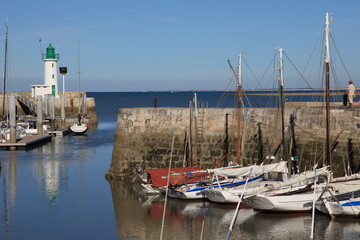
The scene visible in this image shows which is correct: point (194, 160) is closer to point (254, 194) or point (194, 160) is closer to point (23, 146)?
point (254, 194)

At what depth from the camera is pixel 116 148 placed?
2877 centimetres

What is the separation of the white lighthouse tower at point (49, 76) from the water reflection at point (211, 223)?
1972 inches

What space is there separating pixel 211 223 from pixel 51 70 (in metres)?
56.0

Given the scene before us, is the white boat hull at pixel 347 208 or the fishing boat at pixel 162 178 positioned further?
the fishing boat at pixel 162 178

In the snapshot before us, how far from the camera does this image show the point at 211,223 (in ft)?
66.7

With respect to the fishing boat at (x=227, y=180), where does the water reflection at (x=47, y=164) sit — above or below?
below

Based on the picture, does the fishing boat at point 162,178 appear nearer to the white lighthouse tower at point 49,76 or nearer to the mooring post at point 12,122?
the mooring post at point 12,122

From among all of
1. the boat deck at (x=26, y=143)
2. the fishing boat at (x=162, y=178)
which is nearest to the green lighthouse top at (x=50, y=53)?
the boat deck at (x=26, y=143)

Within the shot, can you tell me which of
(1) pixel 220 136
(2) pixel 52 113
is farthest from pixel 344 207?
(2) pixel 52 113

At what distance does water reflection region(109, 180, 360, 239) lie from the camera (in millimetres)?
18906

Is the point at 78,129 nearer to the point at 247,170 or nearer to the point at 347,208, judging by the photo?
the point at 247,170

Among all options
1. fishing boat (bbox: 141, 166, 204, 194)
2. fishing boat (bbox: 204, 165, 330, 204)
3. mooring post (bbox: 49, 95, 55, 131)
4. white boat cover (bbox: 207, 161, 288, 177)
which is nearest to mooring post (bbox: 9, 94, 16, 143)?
mooring post (bbox: 49, 95, 55, 131)

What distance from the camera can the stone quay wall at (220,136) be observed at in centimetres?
2450

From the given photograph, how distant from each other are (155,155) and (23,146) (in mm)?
17485
